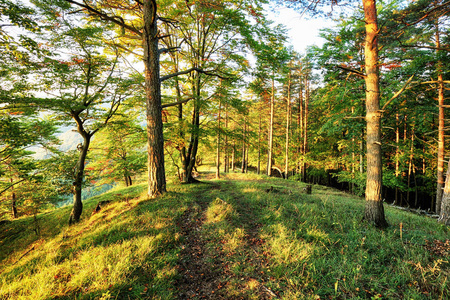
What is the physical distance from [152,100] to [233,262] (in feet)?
21.3

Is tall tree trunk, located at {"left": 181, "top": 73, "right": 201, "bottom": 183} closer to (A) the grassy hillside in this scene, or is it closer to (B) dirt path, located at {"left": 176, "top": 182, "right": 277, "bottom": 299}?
(A) the grassy hillside

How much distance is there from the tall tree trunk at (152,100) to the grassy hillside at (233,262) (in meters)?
1.86

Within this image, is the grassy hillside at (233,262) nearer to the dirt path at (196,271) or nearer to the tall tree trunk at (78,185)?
the dirt path at (196,271)

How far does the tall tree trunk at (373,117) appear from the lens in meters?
4.93

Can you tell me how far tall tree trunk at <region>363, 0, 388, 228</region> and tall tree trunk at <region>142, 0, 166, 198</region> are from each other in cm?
754

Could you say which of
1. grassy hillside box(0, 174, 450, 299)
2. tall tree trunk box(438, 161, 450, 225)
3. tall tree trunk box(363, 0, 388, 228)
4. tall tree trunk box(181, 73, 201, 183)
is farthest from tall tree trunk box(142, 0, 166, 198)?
tall tree trunk box(438, 161, 450, 225)

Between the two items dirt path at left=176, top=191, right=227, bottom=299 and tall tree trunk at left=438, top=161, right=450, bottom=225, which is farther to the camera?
tall tree trunk at left=438, top=161, right=450, bottom=225

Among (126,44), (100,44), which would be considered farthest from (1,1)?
(126,44)

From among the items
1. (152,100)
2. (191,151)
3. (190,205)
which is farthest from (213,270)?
(191,151)

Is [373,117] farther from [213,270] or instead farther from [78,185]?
[78,185]

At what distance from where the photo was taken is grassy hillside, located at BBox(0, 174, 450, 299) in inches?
105

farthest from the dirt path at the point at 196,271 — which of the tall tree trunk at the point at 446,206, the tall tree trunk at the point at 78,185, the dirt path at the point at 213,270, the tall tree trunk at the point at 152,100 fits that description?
the tall tree trunk at the point at 446,206

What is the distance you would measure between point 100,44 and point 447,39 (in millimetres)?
17487

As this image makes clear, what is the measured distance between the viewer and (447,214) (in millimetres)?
5984
